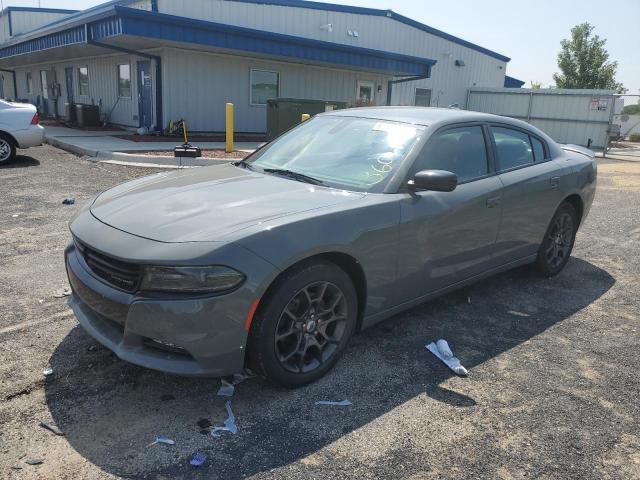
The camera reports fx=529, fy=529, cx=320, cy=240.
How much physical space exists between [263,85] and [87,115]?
6.38m

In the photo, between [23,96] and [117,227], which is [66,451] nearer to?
[117,227]

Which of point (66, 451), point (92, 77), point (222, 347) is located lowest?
point (66, 451)

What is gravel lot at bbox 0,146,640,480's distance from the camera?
8.23 feet

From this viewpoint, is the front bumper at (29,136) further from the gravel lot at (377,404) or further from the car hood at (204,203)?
the car hood at (204,203)

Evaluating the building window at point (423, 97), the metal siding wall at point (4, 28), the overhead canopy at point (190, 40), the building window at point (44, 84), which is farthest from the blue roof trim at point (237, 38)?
the metal siding wall at point (4, 28)

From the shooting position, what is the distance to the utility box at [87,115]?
18.8m

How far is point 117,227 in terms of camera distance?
2.95 metres

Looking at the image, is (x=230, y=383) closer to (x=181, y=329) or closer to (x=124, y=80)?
(x=181, y=329)

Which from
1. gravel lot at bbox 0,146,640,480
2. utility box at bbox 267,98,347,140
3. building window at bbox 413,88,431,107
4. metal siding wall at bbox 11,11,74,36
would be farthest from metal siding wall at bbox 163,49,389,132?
metal siding wall at bbox 11,11,74,36

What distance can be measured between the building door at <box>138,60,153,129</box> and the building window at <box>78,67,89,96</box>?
5234 millimetres

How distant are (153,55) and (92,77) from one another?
593 centimetres

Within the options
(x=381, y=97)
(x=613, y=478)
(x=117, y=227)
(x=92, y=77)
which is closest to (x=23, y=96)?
(x=92, y=77)

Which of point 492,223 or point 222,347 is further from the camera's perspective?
point 492,223

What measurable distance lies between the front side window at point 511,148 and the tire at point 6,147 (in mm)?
10203
